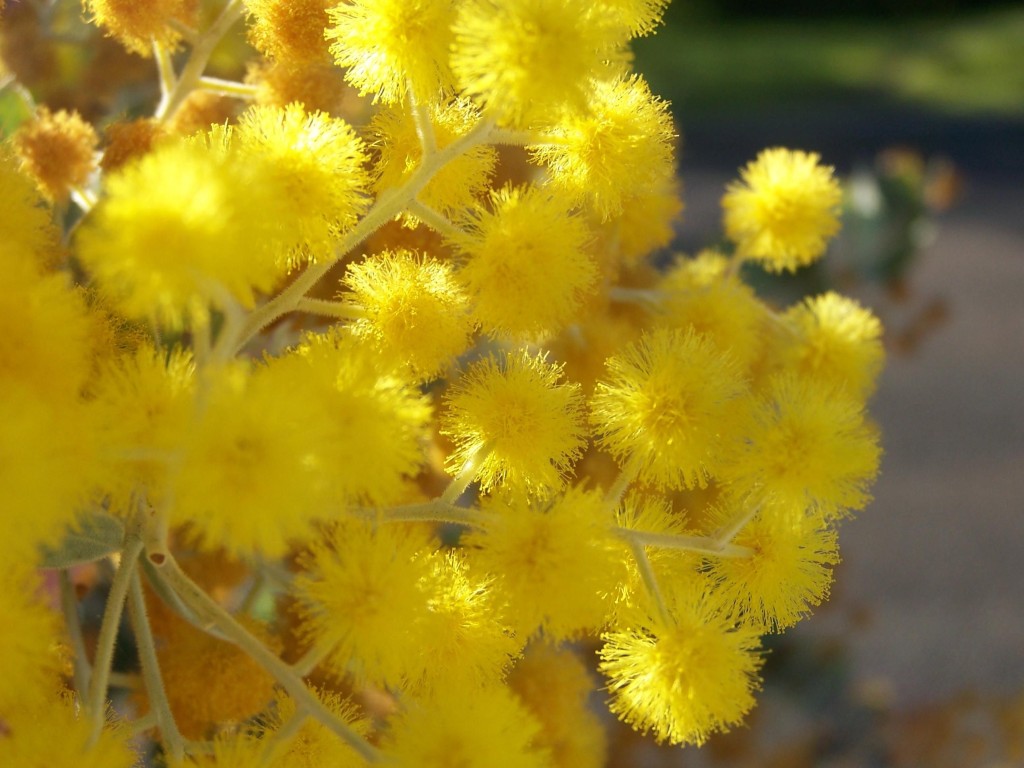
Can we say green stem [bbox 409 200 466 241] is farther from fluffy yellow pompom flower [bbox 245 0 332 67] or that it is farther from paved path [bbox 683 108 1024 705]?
paved path [bbox 683 108 1024 705]

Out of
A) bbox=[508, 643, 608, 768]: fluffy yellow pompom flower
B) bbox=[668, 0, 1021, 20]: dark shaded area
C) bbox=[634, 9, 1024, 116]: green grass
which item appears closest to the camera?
bbox=[508, 643, 608, 768]: fluffy yellow pompom flower

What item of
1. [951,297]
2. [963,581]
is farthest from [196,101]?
[951,297]

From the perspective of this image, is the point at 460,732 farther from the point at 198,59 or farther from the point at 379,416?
the point at 198,59

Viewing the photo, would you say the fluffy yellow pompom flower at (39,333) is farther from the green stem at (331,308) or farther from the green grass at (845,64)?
the green grass at (845,64)

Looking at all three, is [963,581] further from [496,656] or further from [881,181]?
[496,656]

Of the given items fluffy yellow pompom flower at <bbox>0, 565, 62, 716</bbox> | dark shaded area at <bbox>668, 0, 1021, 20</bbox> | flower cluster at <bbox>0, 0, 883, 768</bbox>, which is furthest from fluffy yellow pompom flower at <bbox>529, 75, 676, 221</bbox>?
dark shaded area at <bbox>668, 0, 1021, 20</bbox>
